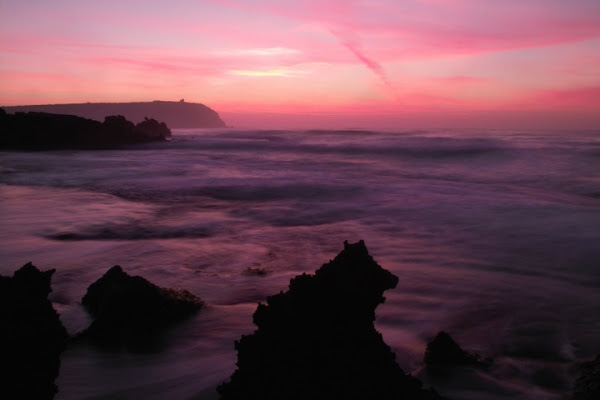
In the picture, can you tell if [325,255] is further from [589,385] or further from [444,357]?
[589,385]

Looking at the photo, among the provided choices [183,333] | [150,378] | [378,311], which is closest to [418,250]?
[378,311]

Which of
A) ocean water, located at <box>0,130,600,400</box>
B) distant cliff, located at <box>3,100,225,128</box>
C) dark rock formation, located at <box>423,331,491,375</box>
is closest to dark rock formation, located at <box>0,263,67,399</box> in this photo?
ocean water, located at <box>0,130,600,400</box>

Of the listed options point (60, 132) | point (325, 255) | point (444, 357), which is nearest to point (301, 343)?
point (444, 357)

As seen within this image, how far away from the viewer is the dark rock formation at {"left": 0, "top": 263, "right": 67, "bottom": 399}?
7.52 feet

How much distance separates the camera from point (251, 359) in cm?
229

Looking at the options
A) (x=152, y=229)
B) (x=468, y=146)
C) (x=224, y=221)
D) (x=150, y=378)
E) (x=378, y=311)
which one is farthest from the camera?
(x=468, y=146)

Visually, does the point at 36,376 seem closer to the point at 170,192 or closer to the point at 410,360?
the point at 410,360

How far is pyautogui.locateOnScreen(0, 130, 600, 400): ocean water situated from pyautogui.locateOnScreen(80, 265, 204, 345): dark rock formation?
0.16 m

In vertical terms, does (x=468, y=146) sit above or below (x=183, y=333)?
above

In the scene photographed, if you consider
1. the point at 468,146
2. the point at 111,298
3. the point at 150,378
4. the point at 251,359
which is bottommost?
the point at 150,378

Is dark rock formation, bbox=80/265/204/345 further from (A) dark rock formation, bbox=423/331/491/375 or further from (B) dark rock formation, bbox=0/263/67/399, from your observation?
(A) dark rock formation, bbox=423/331/491/375

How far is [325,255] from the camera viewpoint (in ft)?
24.7

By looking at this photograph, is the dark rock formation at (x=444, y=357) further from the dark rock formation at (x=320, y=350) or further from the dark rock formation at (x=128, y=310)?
the dark rock formation at (x=128, y=310)

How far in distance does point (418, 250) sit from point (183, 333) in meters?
5.02
